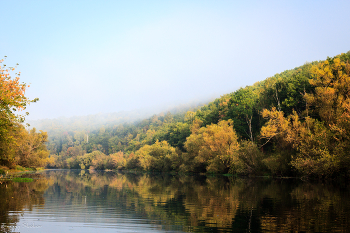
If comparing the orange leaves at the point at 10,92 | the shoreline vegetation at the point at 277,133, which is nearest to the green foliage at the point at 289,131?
the shoreline vegetation at the point at 277,133

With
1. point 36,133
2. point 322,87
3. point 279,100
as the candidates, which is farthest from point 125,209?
point 36,133

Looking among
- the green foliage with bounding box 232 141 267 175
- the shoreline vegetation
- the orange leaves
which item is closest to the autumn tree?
the shoreline vegetation

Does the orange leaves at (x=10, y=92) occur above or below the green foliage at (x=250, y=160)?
above

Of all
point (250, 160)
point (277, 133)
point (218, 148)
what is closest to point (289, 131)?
point (277, 133)

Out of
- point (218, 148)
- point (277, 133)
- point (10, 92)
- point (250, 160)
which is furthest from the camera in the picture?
point (218, 148)

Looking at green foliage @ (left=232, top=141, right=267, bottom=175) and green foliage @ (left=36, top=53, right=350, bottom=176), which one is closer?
green foliage @ (left=36, top=53, right=350, bottom=176)

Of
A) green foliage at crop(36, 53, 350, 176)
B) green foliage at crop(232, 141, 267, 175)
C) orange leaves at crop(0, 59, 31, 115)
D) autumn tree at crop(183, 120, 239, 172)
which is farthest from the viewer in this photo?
autumn tree at crop(183, 120, 239, 172)

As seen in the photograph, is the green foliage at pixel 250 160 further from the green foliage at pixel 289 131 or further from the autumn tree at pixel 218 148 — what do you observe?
the autumn tree at pixel 218 148

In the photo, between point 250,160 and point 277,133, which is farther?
point 250,160

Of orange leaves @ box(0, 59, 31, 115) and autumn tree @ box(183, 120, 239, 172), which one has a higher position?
orange leaves @ box(0, 59, 31, 115)

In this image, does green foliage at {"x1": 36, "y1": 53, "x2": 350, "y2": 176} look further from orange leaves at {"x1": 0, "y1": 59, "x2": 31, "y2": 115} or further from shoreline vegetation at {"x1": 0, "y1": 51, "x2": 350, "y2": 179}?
orange leaves at {"x1": 0, "y1": 59, "x2": 31, "y2": 115}

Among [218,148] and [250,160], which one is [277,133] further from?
[218,148]

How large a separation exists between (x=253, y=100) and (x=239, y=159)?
2435 cm

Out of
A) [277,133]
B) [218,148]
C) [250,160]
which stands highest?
[277,133]
